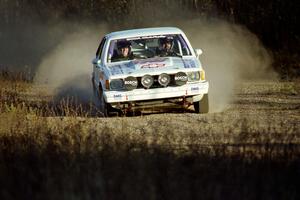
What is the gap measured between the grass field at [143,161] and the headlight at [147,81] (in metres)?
1.85

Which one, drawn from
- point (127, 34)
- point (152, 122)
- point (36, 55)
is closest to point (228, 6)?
point (36, 55)

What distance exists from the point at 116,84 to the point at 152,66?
712 millimetres

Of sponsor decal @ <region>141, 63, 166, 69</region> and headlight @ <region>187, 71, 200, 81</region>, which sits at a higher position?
sponsor decal @ <region>141, 63, 166, 69</region>

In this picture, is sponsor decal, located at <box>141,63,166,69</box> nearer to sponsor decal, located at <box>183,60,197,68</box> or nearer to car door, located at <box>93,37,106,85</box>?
sponsor decal, located at <box>183,60,197,68</box>

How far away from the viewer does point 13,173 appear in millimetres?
8578

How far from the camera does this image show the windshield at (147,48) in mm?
15727

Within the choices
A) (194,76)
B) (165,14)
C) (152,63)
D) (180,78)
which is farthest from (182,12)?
(180,78)

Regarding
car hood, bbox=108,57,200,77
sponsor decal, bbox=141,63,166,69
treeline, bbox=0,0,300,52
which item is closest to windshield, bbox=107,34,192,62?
car hood, bbox=108,57,200,77

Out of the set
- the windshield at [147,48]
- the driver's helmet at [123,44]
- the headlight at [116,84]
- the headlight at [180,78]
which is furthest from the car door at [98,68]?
the headlight at [180,78]

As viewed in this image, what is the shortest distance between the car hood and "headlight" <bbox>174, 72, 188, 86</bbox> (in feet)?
0.29

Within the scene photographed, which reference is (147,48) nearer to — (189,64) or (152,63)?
(152,63)

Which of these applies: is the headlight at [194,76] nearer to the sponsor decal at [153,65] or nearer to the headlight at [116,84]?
the sponsor decal at [153,65]

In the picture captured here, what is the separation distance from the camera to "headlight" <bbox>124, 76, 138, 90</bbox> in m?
14.5

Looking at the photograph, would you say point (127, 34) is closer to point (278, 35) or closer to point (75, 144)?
point (75, 144)
